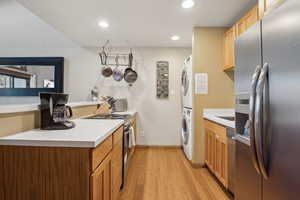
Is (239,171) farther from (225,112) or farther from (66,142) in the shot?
(225,112)

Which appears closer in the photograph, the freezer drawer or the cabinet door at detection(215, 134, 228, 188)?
the freezer drawer

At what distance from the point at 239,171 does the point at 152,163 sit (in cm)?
202

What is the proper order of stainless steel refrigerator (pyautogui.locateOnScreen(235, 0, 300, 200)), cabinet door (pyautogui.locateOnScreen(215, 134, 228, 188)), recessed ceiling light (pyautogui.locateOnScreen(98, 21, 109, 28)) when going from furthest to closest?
recessed ceiling light (pyautogui.locateOnScreen(98, 21, 109, 28)) < cabinet door (pyautogui.locateOnScreen(215, 134, 228, 188)) < stainless steel refrigerator (pyautogui.locateOnScreen(235, 0, 300, 200))

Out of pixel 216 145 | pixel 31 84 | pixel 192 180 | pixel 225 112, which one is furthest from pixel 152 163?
pixel 31 84

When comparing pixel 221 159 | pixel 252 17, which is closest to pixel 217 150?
pixel 221 159

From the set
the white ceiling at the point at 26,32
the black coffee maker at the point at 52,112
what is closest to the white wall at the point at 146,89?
the white ceiling at the point at 26,32

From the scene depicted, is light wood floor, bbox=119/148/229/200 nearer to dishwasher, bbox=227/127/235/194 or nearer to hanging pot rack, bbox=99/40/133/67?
dishwasher, bbox=227/127/235/194

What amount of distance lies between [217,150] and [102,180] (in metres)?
1.68

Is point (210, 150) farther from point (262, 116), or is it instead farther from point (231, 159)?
point (262, 116)

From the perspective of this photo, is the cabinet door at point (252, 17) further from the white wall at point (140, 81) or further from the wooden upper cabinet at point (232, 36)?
the white wall at point (140, 81)

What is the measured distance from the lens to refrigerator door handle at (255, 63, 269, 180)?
40.6 inches

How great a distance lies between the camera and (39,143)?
3.64 feet

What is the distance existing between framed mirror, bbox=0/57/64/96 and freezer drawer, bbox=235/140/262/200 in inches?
174

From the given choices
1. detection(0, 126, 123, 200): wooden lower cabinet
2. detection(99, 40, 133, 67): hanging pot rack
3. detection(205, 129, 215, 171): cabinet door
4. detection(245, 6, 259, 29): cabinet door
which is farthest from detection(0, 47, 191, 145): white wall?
detection(0, 126, 123, 200): wooden lower cabinet
